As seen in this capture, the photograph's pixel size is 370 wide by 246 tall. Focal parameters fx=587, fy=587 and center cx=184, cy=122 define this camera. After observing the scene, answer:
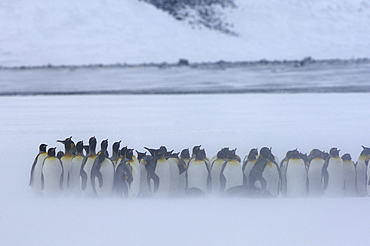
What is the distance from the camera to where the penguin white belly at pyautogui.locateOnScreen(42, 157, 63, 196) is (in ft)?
13.4

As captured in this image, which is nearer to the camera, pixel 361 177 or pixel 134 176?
pixel 134 176

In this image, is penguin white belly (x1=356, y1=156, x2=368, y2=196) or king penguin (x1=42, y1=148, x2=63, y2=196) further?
penguin white belly (x1=356, y1=156, x2=368, y2=196)

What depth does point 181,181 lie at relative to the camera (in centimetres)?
426

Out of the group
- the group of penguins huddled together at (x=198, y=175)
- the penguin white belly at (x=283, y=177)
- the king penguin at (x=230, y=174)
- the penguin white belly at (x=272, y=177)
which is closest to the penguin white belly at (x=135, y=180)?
the group of penguins huddled together at (x=198, y=175)

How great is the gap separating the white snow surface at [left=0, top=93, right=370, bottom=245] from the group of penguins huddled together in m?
0.10

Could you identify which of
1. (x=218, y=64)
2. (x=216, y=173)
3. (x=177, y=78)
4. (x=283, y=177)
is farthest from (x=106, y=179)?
(x=218, y=64)

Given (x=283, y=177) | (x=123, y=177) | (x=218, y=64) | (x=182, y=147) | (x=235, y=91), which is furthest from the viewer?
(x=218, y=64)

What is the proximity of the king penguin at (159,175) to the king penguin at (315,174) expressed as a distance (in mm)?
1015

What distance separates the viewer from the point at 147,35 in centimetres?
1024

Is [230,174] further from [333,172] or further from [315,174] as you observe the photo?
[333,172]

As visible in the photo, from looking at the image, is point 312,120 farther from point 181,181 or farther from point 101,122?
point 181,181

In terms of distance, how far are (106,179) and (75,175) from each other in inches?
10.3

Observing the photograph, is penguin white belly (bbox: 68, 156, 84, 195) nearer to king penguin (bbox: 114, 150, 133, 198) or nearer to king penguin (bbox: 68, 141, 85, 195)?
king penguin (bbox: 68, 141, 85, 195)

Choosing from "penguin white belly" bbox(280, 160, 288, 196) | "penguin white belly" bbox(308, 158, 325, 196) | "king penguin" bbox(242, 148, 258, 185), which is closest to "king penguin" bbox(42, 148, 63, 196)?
"king penguin" bbox(242, 148, 258, 185)
